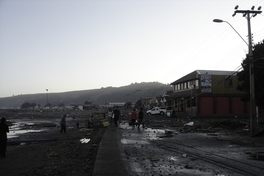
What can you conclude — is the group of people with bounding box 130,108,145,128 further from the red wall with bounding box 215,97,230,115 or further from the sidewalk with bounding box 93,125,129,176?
the red wall with bounding box 215,97,230,115

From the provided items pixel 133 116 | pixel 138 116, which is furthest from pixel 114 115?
pixel 138 116

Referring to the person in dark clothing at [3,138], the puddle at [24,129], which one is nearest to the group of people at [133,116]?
the puddle at [24,129]

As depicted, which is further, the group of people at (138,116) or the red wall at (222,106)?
the red wall at (222,106)

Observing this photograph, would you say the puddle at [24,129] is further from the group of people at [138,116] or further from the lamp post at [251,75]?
the lamp post at [251,75]

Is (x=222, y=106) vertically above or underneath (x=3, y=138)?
above

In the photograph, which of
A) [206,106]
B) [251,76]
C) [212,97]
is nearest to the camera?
[251,76]

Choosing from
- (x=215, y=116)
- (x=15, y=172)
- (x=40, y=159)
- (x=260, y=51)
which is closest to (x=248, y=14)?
(x=260, y=51)

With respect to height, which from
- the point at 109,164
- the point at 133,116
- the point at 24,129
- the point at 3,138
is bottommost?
the point at 24,129

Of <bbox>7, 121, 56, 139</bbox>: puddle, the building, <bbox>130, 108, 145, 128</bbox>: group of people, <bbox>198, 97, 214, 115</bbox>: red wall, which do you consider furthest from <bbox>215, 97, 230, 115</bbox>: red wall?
<bbox>7, 121, 56, 139</bbox>: puddle

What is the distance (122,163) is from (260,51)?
93.6ft

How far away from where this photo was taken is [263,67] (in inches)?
1147

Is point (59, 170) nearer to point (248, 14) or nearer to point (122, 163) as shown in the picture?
point (122, 163)

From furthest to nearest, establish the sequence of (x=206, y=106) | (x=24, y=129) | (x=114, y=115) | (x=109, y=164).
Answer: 1. (x=206, y=106)
2. (x=24, y=129)
3. (x=114, y=115)
4. (x=109, y=164)

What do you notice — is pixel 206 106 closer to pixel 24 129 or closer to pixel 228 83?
pixel 228 83
